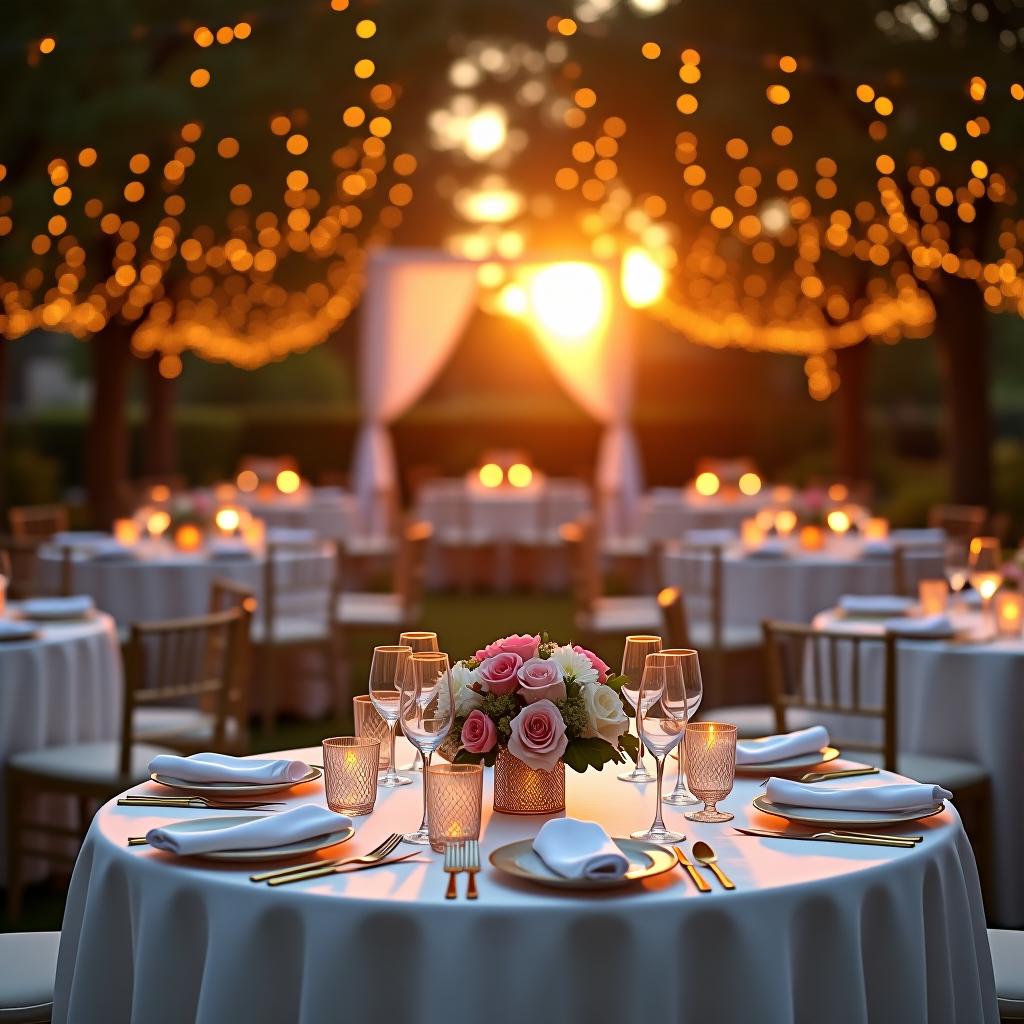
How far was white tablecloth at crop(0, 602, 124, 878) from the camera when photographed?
181 inches

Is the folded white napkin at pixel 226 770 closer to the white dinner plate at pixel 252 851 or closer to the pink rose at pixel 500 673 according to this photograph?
the white dinner plate at pixel 252 851

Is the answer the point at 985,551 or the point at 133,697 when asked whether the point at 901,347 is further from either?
the point at 133,697

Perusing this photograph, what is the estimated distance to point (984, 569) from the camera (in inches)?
203

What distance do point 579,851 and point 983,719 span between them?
2.60 meters

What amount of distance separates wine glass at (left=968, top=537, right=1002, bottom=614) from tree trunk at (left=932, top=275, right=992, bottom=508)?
6108 mm

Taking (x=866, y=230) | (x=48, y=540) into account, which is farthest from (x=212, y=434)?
(x=48, y=540)

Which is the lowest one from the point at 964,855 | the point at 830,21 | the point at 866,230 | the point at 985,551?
the point at 964,855

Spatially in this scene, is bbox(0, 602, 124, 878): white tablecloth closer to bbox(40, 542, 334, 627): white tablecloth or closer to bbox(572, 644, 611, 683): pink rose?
bbox(40, 542, 334, 627): white tablecloth

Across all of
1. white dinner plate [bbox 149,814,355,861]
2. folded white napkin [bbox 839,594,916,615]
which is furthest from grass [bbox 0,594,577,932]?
white dinner plate [bbox 149,814,355,861]

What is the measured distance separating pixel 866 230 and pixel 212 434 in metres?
11.0

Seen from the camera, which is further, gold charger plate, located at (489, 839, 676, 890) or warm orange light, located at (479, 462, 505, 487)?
warm orange light, located at (479, 462, 505, 487)

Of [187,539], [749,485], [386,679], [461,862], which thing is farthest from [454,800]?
[749,485]

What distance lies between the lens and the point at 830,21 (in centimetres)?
1062

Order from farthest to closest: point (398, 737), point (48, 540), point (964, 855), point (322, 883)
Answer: point (48, 540) < point (398, 737) < point (964, 855) < point (322, 883)
